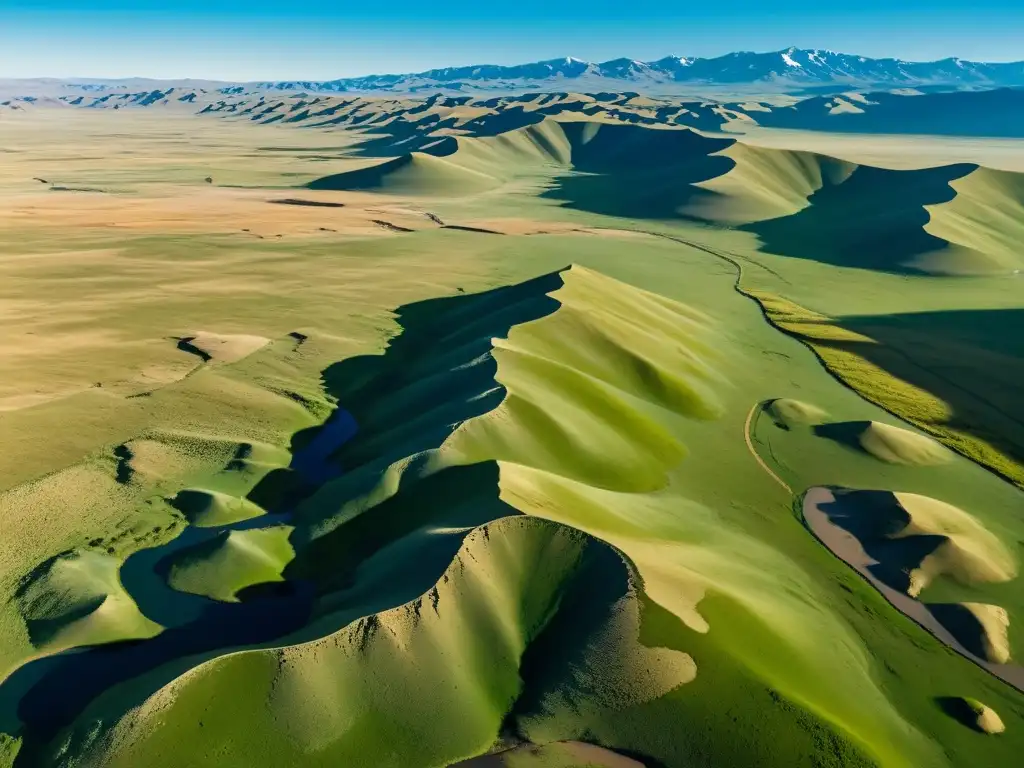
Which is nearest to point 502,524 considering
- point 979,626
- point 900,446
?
point 979,626

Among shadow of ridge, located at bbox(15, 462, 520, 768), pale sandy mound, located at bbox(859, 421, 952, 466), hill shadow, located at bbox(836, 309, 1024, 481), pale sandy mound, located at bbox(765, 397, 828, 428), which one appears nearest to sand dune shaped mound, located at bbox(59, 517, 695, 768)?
shadow of ridge, located at bbox(15, 462, 520, 768)

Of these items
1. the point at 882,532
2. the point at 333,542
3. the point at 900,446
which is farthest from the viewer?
the point at 900,446

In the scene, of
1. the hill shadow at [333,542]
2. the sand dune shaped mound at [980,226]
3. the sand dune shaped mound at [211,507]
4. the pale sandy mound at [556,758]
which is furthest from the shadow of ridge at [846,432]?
the sand dune shaped mound at [980,226]

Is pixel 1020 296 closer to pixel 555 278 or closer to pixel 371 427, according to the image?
pixel 555 278

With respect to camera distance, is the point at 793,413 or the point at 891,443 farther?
the point at 793,413

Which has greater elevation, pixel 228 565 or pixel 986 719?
pixel 228 565

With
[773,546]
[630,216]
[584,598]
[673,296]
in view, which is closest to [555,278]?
[673,296]

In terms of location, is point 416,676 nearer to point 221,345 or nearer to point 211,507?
point 211,507
